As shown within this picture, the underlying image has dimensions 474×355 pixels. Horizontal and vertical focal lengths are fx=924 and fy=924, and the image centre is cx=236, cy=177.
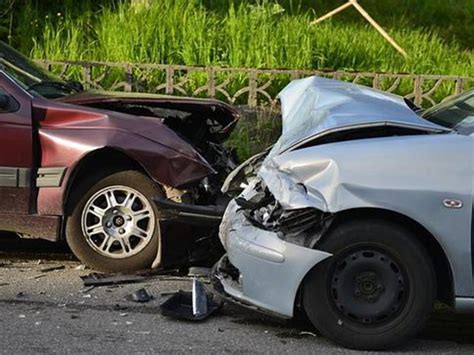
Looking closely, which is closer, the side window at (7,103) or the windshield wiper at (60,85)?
the side window at (7,103)

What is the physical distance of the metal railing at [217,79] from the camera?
427 inches

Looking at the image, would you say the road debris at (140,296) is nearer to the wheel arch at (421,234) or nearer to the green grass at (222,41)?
the wheel arch at (421,234)

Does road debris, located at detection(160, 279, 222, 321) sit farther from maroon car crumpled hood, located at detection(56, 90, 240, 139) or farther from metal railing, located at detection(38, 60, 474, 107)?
metal railing, located at detection(38, 60, 474, 107)

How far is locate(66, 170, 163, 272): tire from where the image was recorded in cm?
677

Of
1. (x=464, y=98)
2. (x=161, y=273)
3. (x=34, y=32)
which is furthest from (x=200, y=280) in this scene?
(x=34, y=32)

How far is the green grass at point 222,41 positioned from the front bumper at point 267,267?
20.6 ft

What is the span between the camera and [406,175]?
203 inches

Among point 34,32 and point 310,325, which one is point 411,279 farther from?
point 34,32

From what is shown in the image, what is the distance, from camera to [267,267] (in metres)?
5.25

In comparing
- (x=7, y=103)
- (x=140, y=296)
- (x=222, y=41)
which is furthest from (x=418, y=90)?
(x=140, y=296)

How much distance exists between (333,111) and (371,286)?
117 cm

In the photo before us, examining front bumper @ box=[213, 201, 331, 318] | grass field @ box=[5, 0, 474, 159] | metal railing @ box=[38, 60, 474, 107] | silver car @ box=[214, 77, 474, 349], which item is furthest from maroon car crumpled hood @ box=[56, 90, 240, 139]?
metal railing @ box=[38, 60, 474, 107]

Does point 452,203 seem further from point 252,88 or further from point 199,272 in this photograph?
point 252,88

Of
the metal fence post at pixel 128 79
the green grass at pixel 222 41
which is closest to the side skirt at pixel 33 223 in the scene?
the metal fence post at pixel 128 79
